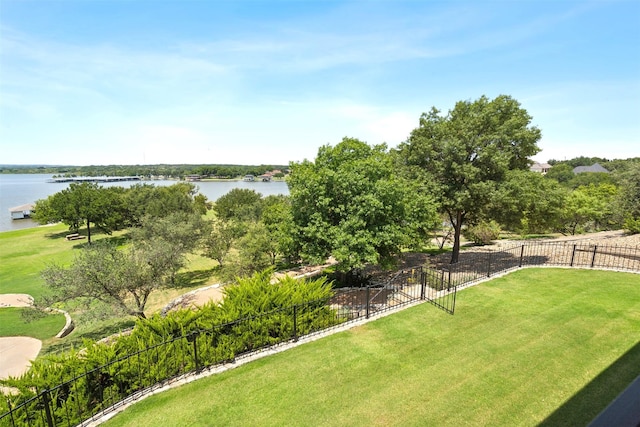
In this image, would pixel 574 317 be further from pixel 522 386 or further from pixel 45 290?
pixel 45 290

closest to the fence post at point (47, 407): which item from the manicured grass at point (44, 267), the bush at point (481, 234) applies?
the manicured grass at point (44, 267)

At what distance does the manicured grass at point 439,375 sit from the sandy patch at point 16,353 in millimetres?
11168

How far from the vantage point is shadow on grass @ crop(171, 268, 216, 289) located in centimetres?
2486

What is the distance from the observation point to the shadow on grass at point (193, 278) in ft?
81.6

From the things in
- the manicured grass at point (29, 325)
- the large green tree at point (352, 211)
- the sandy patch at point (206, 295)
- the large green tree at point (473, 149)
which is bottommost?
the manicured grass at point (29, 325)

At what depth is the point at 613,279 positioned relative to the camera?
493 inches

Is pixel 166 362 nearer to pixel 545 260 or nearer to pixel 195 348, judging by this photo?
pixel 195 348

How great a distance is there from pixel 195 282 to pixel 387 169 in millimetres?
18153

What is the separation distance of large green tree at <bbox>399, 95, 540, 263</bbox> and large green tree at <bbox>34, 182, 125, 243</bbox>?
40.4 meters

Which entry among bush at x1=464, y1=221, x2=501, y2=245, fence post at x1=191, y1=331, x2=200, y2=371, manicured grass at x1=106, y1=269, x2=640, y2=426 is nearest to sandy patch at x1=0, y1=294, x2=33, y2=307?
fence post at x1=191, y1=331, x2=200, y2=371

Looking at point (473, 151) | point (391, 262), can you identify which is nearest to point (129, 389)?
point (391, 262)

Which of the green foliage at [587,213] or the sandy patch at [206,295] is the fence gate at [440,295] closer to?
the sandy patch at [206,295]

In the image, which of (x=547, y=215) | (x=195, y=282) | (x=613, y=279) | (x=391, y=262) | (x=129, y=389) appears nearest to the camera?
(x=129, y=389)

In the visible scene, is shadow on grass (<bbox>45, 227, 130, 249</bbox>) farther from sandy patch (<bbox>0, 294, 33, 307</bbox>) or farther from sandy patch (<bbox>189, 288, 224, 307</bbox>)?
sandy patch (<bbox>189, 288, 224, 307</bbox>)
